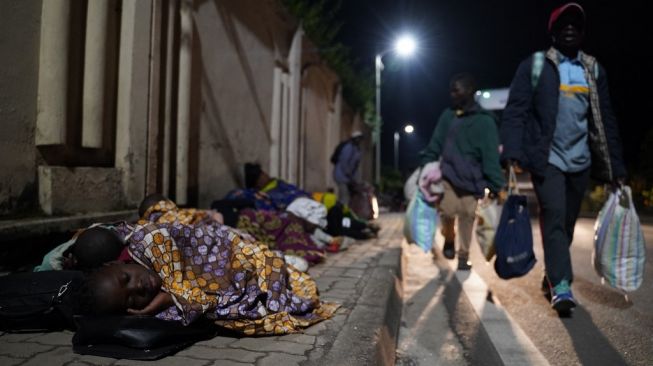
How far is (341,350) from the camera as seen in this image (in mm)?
2055

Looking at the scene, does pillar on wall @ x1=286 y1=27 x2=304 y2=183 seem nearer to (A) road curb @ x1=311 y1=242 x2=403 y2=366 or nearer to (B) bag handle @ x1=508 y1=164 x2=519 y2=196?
(A) road curb @ x1=311 y1=242 x2=403 y2=366

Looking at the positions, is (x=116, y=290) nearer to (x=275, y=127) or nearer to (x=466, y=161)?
(x=466, y=161)

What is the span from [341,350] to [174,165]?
3131 mm

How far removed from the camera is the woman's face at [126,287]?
2.06 metres

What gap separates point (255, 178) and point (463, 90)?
2760 mm

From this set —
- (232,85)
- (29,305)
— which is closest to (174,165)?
(232,85)

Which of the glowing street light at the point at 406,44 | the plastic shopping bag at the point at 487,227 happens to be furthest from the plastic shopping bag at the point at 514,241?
the glowing street light at the point at 406,44

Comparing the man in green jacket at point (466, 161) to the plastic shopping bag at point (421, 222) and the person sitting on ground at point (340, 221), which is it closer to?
the plastic shopping bag at point (421, 222)

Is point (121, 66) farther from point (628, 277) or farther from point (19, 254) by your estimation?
point (628, 277)

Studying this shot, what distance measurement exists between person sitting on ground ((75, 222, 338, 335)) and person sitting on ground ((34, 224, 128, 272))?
91 mm

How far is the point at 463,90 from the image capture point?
14.9ft

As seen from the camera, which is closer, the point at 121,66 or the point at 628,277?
the point at 628,277

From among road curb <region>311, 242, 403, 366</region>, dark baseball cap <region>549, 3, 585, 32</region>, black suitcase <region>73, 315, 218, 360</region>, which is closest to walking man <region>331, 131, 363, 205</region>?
road curb <region>311, 242, 403, 366</region>

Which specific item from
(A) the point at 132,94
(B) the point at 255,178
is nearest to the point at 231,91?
(B) the point at 255,178
